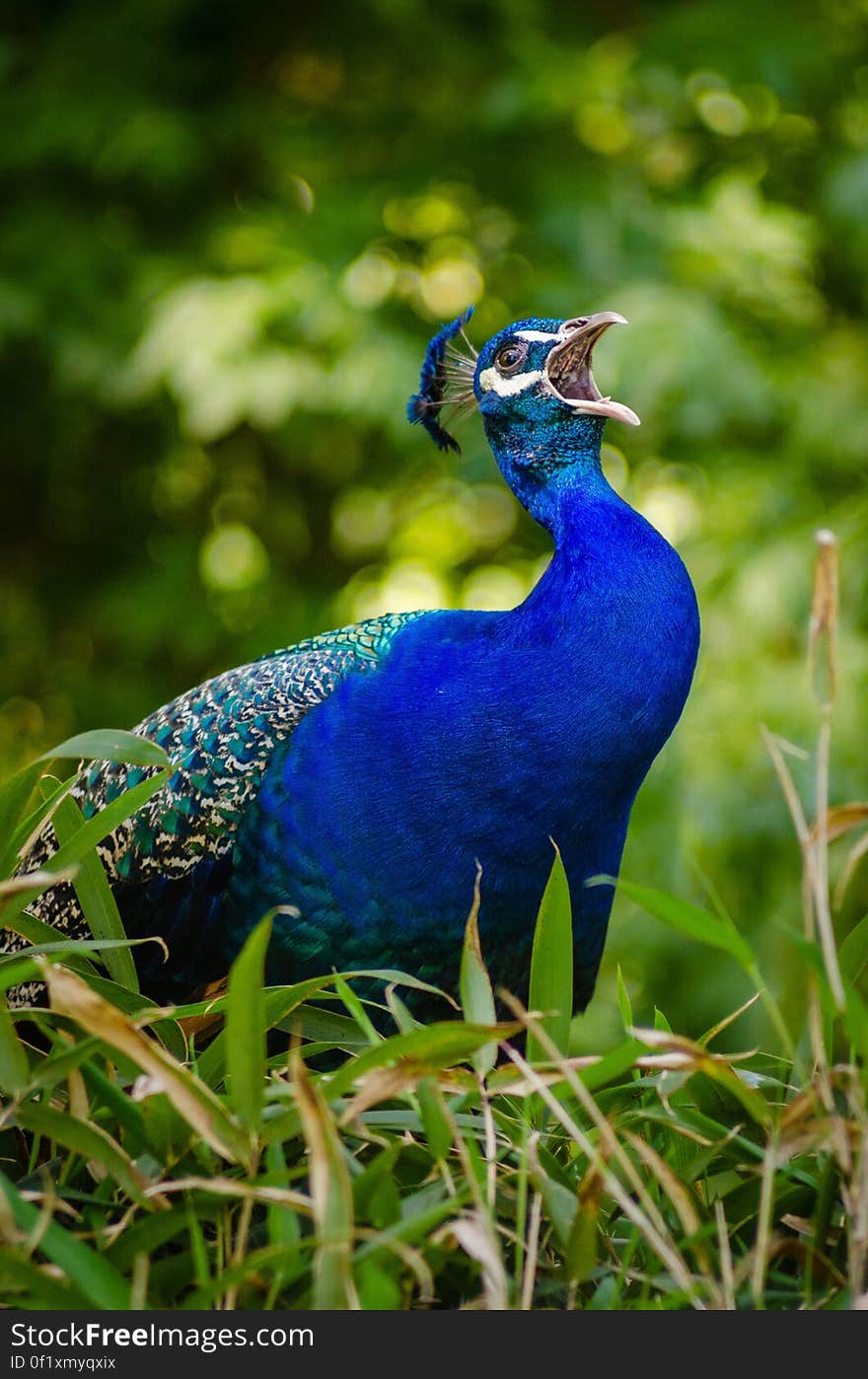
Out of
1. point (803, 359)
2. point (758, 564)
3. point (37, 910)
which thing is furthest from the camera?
point (803, 359)

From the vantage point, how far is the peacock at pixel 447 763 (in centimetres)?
213

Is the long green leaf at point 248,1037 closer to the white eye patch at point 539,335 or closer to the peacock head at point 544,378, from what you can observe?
the peacock head at point 544,378

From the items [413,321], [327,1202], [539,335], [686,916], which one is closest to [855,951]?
Answer: [686,916]

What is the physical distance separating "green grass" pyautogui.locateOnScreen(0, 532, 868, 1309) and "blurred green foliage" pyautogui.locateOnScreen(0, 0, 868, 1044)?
2.81 meters

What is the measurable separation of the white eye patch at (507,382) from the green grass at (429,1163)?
119cm

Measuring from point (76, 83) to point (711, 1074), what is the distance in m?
4.88

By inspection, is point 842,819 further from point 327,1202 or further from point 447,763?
point 447,763

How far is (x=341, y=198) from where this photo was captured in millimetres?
5195

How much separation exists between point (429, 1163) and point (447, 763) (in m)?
0.84

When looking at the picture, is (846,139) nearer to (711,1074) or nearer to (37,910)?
(37,910)

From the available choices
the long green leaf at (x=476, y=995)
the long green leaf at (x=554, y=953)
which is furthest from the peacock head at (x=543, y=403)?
the long green leaf at (x=476, y=995)

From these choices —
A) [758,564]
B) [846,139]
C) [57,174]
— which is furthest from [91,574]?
[846,139]

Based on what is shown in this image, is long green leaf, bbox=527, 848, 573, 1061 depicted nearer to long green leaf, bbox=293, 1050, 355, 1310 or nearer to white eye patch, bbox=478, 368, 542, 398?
long green leaf, bbox=293, 1050, 355, 1310

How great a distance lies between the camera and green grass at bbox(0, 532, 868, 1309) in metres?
1.20
